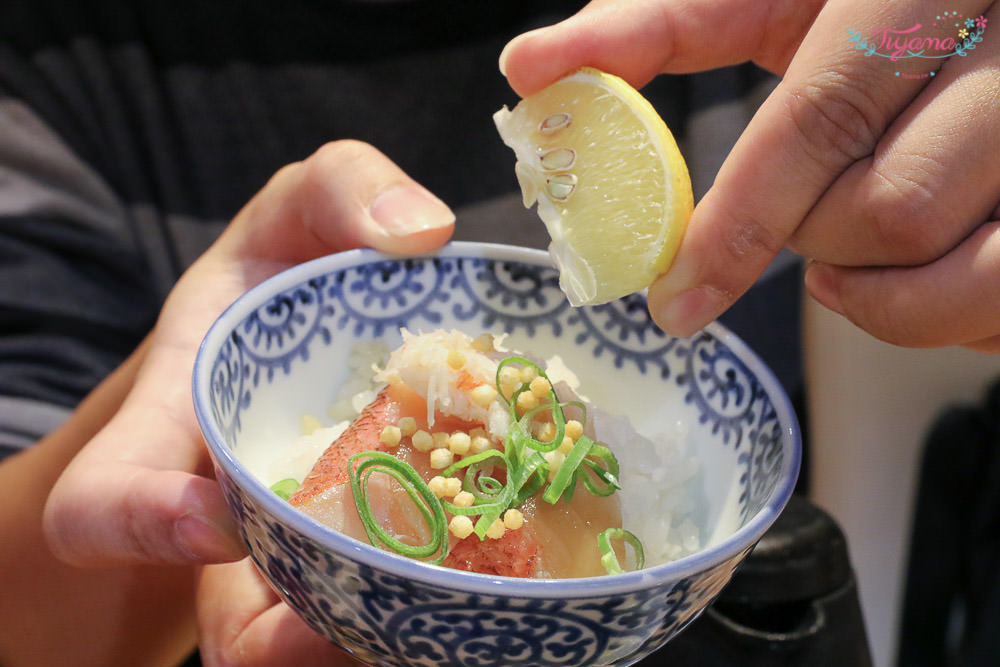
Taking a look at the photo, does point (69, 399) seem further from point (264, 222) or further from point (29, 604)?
point (264, 222)

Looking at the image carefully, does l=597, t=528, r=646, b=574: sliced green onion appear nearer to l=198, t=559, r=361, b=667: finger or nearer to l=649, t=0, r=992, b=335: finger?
l=649, t=0, r=992, b=335: finger

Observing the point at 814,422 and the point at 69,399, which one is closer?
the point at 69,399

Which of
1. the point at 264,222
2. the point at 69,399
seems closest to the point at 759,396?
the point at 264,222

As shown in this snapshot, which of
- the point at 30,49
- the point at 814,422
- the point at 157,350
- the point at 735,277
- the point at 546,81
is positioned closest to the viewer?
the point at 735,277

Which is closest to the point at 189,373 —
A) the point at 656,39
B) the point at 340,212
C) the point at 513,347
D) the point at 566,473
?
the point at 340,212

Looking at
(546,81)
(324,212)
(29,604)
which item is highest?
(546,81)

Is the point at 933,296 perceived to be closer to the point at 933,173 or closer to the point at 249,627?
the point at 933,173
